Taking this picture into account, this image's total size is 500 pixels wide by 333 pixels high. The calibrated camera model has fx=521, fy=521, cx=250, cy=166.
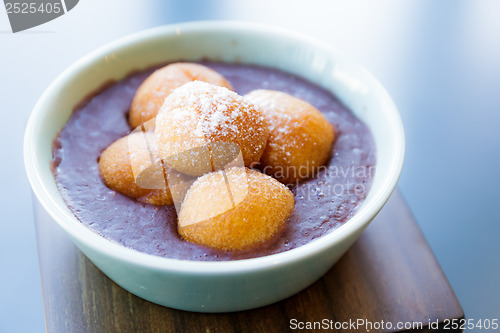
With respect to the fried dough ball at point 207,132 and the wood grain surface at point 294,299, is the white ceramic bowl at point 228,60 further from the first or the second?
the fried dough ball at point 207,132

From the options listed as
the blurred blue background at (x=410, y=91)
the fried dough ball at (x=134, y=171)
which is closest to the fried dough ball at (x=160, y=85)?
the fried dough ball at (x=134, y=171)

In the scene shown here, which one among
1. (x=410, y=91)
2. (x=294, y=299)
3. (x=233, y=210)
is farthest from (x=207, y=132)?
(x=410, y=91)

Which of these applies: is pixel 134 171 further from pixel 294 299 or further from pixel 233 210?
pixel 294 299

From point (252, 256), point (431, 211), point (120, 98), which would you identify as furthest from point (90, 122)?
point (431, 211)

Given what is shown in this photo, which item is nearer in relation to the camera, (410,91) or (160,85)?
(160,85)

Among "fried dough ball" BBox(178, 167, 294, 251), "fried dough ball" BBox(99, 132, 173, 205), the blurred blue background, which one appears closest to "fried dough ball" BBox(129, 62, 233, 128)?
"fried dough ball" BBox(99, 132, 173, 205)

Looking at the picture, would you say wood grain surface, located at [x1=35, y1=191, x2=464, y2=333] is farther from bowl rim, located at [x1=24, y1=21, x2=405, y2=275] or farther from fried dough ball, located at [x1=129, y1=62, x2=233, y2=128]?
fried dough ball, located at [x1=129, y1=62, x2=233, y2=128]
